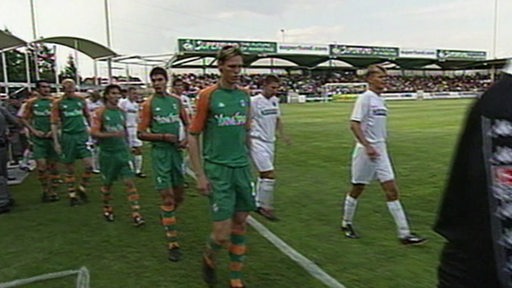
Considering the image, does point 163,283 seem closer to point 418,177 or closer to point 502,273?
point 502,273

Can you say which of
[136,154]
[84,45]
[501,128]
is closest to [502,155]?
[501,128]

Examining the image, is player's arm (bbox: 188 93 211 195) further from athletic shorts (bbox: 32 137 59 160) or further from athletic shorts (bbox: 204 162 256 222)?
athletic shorts (bbox: 32 137 59 160)

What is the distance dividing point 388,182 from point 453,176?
15.3ft

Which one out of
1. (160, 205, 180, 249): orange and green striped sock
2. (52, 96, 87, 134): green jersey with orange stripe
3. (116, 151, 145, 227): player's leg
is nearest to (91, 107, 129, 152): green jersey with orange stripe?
(116, 151, 145, 227): player's leg

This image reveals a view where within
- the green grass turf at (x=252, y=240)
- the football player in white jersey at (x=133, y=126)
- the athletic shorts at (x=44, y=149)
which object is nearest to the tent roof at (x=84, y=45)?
the football player in white jersey at (x=133, y=126)

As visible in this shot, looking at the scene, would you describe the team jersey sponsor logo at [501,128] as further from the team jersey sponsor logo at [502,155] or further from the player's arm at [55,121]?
the player's arm at [55,121]

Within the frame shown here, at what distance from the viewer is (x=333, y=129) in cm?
2230

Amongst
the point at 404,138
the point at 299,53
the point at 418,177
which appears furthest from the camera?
the point at 299,53

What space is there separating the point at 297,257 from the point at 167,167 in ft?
5.88

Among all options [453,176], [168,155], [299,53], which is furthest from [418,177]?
[299,53]

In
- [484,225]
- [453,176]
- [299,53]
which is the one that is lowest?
[484,225]

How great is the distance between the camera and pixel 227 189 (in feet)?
15.0

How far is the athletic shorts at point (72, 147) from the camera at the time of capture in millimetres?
9062

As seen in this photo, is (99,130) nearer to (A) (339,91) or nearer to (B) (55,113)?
(B) (55,113)
